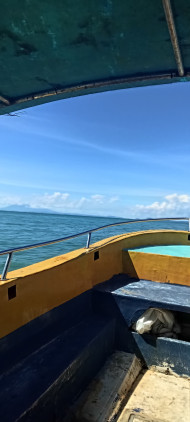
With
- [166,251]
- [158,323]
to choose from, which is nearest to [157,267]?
[166,251]

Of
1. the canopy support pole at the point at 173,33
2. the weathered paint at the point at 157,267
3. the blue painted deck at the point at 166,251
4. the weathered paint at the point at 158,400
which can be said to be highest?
the canopy support pole at the point at 173,33

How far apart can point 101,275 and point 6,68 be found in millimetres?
3940

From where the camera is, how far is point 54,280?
3779 millimetres

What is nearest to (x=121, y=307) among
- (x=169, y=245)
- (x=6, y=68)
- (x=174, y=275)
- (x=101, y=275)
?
(x=101, y=275)

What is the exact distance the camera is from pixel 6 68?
2.55 metres

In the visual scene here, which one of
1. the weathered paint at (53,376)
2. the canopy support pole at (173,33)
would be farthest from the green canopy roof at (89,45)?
the weathered paint at (53,376)

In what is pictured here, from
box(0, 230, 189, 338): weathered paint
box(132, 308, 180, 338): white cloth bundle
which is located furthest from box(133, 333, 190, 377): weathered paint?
box(0, 230, 189, 338): weathered paint

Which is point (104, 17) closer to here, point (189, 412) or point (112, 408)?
point (112, 408)

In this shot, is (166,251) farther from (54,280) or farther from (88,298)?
(54,280)

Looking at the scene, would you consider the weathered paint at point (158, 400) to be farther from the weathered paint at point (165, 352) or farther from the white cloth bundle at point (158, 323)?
the white cloth bundle at point (158, 323)

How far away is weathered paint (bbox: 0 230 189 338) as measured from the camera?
3076mm

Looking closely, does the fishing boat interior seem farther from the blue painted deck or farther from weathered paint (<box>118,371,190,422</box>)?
the blue painted deck

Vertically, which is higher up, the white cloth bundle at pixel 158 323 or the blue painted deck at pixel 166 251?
the blue painted deck at pixel 166 251

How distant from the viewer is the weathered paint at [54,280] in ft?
10.1
